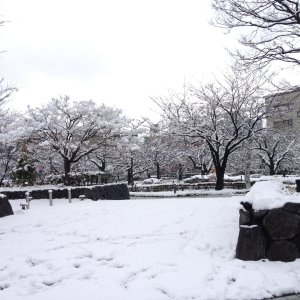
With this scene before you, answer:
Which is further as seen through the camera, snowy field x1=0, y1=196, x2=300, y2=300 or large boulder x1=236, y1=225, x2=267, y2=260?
large boulder x1=236, y1=225, x2=267, y2=260

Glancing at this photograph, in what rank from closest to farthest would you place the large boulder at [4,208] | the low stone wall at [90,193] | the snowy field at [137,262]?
the snowy field at [137,262]
the large boulder at [4,208]
the low stone wall at [90,193]

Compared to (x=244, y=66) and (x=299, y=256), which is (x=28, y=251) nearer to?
(x=299, y=256)

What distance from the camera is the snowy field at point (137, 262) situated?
4.81 metres

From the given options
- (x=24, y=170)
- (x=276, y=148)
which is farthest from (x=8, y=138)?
(x=276, y=148)

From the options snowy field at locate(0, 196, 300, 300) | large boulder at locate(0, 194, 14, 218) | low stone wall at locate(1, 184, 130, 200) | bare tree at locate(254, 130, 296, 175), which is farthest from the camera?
bare tree at locate(254, 130, 296, 175)

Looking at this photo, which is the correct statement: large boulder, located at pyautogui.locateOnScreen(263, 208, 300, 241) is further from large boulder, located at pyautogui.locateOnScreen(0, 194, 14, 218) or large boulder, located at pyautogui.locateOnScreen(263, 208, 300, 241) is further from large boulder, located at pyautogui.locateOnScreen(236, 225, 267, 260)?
large boulder, located at pyautogui.locateOnScreen(0, 194, 14, 218)

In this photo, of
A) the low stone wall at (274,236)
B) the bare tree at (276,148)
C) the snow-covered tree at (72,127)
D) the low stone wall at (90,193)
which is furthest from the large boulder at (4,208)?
the bare tree at (276,148)

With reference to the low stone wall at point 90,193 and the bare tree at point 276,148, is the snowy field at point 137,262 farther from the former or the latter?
the bare tree at point 276,148

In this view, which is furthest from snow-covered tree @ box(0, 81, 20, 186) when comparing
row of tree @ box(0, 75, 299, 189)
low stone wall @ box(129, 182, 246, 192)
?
low stone wall @ box(129, 182, 246, 192)

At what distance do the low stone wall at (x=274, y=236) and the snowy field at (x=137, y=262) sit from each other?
20 cm

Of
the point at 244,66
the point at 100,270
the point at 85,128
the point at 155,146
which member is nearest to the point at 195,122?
the point at 85,128

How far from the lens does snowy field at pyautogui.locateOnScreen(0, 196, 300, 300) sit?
189 inches

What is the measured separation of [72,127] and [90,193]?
9.07 metres

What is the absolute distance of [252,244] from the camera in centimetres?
591
